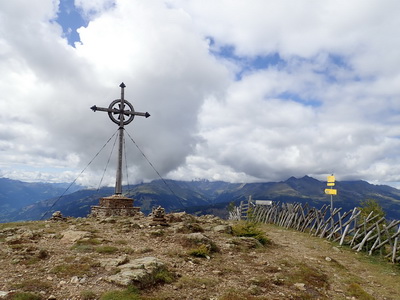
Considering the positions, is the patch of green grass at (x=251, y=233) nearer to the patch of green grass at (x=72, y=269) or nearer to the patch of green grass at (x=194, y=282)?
the patch of green grass at (x=194, y=282)

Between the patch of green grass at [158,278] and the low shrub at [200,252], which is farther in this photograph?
the low shrub at [200,252]

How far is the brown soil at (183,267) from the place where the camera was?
8.53 metres

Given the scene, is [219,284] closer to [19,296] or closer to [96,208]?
[19,296]

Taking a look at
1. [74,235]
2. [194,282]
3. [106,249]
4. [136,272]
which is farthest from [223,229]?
[136,272]

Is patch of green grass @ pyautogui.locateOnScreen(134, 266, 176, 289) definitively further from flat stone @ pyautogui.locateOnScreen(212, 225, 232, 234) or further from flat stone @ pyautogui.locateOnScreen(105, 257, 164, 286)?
flat stone @ pyautogui.locateOnScreen(212, 225, 232, 234)

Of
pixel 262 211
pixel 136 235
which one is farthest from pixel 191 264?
pixel 262 211

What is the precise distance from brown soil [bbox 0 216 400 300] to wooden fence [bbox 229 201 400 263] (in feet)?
4.74

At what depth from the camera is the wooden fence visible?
17547 millimetres

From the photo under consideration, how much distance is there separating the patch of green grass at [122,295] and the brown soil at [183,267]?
0.26 metres

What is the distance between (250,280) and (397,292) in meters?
6.64

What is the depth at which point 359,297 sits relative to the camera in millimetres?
10172

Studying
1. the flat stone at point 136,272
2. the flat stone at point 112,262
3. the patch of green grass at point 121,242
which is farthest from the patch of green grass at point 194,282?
the patch of green grass at point 121,242

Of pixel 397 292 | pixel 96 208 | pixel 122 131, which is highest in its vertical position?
pixel 122 131

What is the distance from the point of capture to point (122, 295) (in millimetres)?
7629
